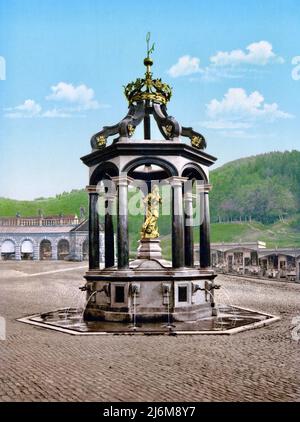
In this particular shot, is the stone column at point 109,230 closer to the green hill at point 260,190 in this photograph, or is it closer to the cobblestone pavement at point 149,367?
the cobblestone pavement at point 149,367

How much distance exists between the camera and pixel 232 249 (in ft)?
177

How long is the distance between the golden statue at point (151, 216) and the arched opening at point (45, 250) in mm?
70979

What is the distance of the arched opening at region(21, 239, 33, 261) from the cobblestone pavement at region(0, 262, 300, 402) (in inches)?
2907

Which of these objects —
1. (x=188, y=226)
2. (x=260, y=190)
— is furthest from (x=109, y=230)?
(x=260, y=190)

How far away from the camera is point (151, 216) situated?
18188 mm

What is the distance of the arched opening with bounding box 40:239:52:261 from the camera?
87.2m

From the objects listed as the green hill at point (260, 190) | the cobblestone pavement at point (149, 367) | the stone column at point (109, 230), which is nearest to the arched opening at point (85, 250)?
the green hill at point (260, 190)

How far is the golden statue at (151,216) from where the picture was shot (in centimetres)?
1795

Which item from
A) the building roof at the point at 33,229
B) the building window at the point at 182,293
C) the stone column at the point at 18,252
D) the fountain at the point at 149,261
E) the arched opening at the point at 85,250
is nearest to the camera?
the fountain at the point at 149,261

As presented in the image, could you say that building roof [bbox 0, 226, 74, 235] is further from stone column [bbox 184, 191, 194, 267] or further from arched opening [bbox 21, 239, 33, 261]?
stone column [bbox 184, 191, 194, 267]

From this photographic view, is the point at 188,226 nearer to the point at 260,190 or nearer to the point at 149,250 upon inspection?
the point at 149,250

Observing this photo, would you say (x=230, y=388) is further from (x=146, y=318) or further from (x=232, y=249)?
(x=232, y=249)

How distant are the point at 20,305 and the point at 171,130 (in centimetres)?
1014

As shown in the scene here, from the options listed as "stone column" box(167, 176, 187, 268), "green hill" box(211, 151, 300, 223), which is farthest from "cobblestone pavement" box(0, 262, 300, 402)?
"green hill" box(211, 151, 300, 223)
